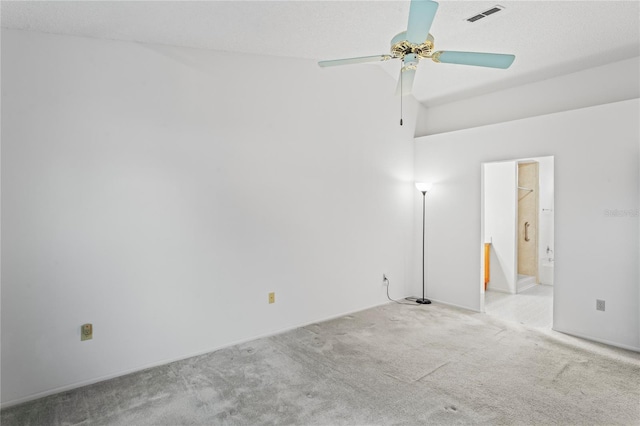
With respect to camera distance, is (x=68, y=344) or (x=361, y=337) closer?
(x=68, y=344)

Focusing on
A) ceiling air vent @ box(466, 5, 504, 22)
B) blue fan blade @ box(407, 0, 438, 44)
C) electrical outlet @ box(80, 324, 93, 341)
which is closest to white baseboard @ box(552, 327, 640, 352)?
ceiling air vent @ box(466, 5, 504, 22)

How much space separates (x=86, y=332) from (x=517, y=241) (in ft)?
20.0

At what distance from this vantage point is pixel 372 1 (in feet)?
9.27

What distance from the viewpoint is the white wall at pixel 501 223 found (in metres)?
5.59

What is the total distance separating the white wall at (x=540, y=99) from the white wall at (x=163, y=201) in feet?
4.90

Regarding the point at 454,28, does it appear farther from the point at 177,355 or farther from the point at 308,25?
the point at 177,355

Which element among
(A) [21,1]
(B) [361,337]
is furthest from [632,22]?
(A) [21,1]

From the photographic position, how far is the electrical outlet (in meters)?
2.77

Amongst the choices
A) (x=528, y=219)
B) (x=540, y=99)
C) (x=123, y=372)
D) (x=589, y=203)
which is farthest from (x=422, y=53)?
(x=528, y=219)

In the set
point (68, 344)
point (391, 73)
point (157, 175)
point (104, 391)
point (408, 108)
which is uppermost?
point (391, 73)

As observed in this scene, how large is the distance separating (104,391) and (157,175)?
5.60ft

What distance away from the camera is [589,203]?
12.1 feet

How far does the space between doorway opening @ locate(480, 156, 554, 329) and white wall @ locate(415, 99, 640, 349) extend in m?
0.43

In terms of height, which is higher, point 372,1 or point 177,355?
point 372,1
